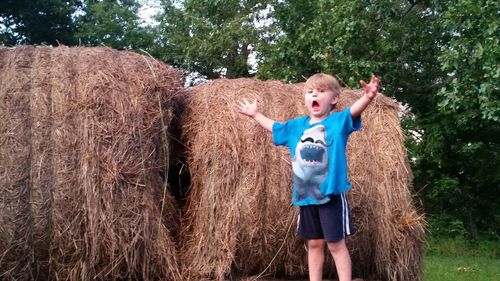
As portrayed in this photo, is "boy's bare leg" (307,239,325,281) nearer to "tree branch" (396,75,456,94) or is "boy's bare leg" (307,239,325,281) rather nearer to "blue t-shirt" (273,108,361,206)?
"blue t-shirt" (273,108,361,206)

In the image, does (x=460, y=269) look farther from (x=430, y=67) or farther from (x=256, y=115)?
(x=256, y=115)

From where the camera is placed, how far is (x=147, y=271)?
16.2 ft

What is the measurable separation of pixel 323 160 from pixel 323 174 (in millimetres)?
90

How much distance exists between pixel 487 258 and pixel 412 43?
3943 mm

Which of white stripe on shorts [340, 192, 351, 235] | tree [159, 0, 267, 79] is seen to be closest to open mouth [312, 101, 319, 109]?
white stripe on shorts [340, 192, 351, 235]

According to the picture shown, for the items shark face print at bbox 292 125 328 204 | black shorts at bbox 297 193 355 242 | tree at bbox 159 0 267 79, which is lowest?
black shorts at bbox 297 193 355 242

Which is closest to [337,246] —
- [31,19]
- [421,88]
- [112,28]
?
[421,88]

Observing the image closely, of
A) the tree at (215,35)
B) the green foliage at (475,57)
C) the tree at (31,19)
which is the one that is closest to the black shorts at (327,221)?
the green foliage at (475,57)

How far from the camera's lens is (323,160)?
4.54m

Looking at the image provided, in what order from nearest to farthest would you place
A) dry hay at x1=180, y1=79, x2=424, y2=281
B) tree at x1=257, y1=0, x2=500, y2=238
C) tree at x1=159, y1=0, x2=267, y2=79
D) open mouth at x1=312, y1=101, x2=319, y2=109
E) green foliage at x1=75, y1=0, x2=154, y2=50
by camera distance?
1. open mouth at x1=312, y1=101, x2=319, y2=109
2. dry hay at x1=180, y1=79, x2=424, y2=281
3. tree at x1=257, y1=0, x2=500, y2=238
4. tree at x1=159, y1=0, x2=267, y2=79
5. green foliage at x1=75, y1=0, x2=154, y2=50

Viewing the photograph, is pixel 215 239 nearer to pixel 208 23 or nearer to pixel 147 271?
pixel 147 271

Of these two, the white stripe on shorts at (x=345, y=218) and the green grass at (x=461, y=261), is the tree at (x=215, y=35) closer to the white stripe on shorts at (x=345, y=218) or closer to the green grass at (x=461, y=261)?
the green grass at (x=461, y=261)

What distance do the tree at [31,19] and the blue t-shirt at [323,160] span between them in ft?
59.5

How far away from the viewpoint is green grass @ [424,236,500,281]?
8.88 m
